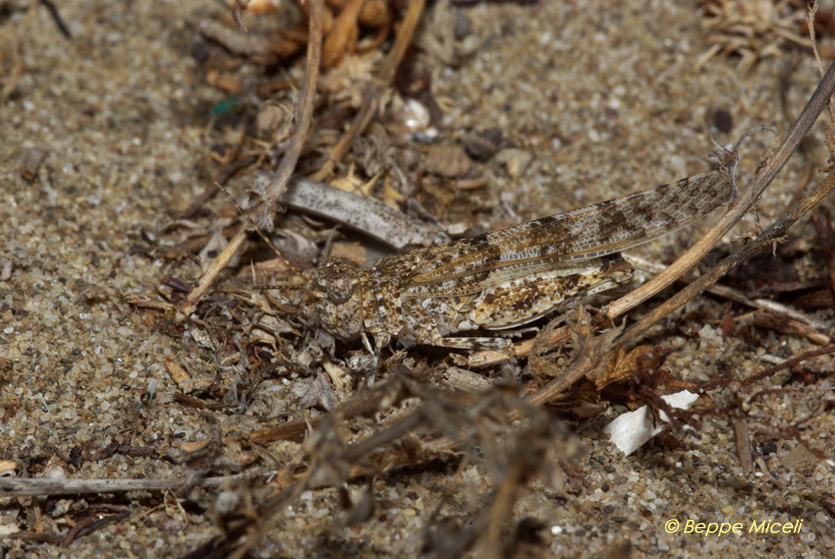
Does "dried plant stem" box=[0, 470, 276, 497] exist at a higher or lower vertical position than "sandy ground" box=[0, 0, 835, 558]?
lower

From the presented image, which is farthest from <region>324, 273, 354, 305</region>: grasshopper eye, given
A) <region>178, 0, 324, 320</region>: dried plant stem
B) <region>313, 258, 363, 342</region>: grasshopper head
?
<region>178, 0, 324, 320</region>: dried plant stem

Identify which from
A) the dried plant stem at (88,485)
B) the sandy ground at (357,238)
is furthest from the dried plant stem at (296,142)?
the dried plant stem at (88,485)

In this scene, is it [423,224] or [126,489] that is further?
[423,224]

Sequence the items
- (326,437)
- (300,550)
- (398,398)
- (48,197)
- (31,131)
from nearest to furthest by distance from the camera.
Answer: (326,437), (398,398), (300,550), (48,197), (31,131)

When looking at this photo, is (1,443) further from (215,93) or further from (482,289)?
(215,93)

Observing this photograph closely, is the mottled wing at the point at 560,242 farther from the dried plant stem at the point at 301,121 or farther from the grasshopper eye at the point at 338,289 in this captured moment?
the dried plant stem at the point at 301,121

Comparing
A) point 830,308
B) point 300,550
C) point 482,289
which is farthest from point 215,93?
point 830,308

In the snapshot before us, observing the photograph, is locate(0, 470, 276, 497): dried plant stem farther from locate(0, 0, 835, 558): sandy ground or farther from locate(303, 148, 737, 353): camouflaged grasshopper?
locate(303, 148, 737, 353): camouflaged grasshopper
